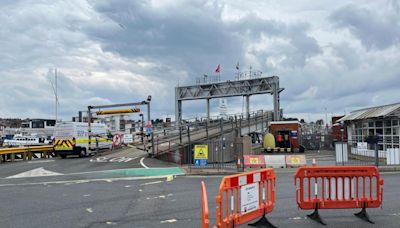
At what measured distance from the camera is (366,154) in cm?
2720

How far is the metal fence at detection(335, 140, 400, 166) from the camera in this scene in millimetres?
21203

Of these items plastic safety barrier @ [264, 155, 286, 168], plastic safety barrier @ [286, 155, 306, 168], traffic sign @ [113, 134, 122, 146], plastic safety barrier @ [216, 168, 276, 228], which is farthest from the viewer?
traffic sign @ [113, 134, 122, 146]

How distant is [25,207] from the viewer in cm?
1047

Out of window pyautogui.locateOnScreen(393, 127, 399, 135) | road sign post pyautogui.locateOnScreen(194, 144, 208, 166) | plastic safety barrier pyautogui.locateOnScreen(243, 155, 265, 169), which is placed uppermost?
window pyautogui.locateOnScreen(393, 127, 399, 135)

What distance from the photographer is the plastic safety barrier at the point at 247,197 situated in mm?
7117

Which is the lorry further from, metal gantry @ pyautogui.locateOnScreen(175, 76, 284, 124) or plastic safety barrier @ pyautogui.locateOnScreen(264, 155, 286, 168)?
metal gantry @ pyautogui.locateOnScreen(175, 76, 284, 124)

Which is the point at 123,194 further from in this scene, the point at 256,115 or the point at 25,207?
the point at 256,115

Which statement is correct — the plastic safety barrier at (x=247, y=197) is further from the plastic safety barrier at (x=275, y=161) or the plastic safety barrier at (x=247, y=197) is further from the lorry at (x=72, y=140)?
the lorry at (x=72, y=140)

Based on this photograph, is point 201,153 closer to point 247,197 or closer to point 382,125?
point 247,197

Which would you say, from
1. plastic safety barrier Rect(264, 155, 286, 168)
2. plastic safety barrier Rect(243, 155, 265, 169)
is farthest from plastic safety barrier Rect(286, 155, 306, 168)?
plastic safety barrier Rect(243, 155, 265, 169)

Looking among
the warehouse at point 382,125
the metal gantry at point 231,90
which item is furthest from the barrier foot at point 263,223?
the metal gantry at point 231,90

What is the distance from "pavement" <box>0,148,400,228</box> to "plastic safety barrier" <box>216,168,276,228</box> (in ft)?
1.60

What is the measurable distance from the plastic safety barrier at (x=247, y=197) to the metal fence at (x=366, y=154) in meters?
13.9

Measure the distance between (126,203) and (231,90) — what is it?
52512mm
